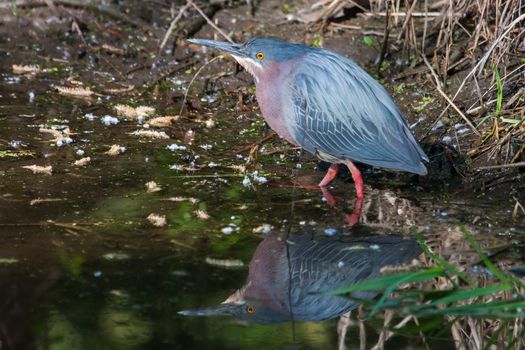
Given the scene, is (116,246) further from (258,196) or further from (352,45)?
(352,45)

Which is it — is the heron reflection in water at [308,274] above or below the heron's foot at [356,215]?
below

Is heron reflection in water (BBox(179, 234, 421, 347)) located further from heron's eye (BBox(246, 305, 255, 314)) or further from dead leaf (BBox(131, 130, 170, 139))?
dead leaf (BBox(131, 130, 170, 139))

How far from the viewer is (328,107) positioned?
250 inches

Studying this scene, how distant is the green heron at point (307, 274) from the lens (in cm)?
455

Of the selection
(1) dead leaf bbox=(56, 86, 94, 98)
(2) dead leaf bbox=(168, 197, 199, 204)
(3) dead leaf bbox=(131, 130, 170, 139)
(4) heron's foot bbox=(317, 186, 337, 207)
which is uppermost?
(1) dead leaf bbox=(56, 86, 94, 98)

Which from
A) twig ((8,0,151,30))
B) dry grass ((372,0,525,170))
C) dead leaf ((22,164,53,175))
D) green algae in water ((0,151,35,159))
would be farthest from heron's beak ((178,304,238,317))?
twig ((8,0,151,30))

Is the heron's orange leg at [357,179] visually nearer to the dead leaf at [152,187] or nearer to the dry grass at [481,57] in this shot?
the dry grass at [481,57]

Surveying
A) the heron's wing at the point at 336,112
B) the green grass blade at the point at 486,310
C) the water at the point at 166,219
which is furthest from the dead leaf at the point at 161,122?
the green grass blade at the point at 486,310

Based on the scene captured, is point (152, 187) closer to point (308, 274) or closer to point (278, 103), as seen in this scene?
point (278, 103)

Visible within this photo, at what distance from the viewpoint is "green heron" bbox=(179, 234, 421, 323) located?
455 centimetres

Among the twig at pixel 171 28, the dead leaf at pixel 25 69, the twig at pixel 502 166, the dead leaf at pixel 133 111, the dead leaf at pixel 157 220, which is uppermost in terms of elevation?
the twig at pixel 171 28

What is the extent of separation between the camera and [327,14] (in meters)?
8.73

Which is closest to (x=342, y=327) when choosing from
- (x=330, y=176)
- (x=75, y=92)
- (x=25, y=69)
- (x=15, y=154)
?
(x=330, y=176)

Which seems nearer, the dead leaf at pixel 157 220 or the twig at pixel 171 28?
the dead leaf at pixel 157 220
